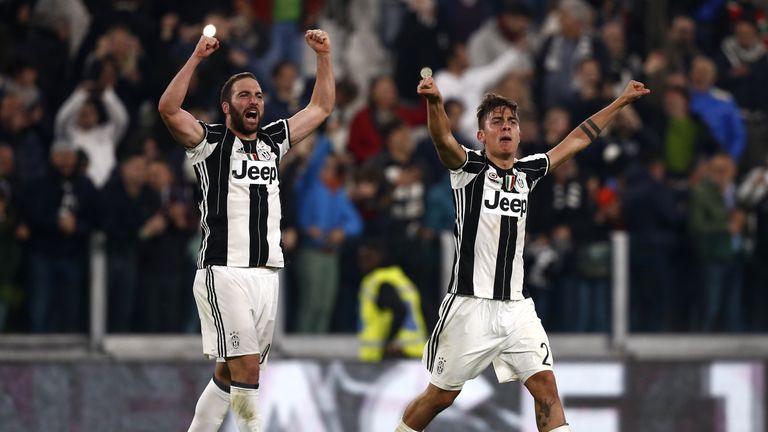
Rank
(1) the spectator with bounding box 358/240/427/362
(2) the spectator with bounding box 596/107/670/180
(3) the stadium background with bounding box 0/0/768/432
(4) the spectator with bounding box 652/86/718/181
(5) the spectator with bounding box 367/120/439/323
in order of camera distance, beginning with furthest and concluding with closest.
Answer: (4) the spectator with bounding box 652/86/718/181 < (2) the spectator with bounding box 596/107/670/180 < (5) the spectator with bounding box 367/120/439/323 < (1) the spectator with bounding box 358/240/427/362 < (3) the stadium background with bounding box 0/0/768/432

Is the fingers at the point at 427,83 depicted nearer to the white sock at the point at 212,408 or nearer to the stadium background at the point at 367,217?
the white sock at the point at 212,408

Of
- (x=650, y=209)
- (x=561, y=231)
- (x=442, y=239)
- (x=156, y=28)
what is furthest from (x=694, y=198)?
(x=156, y=28)

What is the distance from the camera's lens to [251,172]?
30.4 ft

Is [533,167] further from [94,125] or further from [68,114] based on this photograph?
[68,114]

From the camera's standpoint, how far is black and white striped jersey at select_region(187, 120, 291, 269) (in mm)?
9219

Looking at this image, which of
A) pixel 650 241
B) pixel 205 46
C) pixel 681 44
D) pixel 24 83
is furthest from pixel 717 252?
pixel 205 46

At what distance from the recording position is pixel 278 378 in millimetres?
12836

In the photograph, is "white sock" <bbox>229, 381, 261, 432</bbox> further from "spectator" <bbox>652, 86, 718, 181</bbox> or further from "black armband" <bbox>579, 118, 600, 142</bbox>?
"spectator" <bbox>652, 86, 718, 181</bbox>

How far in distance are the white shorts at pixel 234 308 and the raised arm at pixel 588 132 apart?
194 cm

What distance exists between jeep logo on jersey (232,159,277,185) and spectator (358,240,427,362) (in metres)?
3.85

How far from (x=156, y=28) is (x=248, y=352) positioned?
22.0ft

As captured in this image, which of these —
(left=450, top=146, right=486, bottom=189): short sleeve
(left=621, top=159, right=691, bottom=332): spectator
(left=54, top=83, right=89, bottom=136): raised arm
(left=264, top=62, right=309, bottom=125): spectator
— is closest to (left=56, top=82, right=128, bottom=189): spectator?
(left=54, top=83, right=89, bottom=136): raised arm

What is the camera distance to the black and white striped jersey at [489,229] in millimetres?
9422

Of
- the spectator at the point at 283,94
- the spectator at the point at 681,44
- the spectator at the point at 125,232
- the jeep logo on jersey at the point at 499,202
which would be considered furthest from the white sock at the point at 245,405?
the spectator at the point at 681,44
